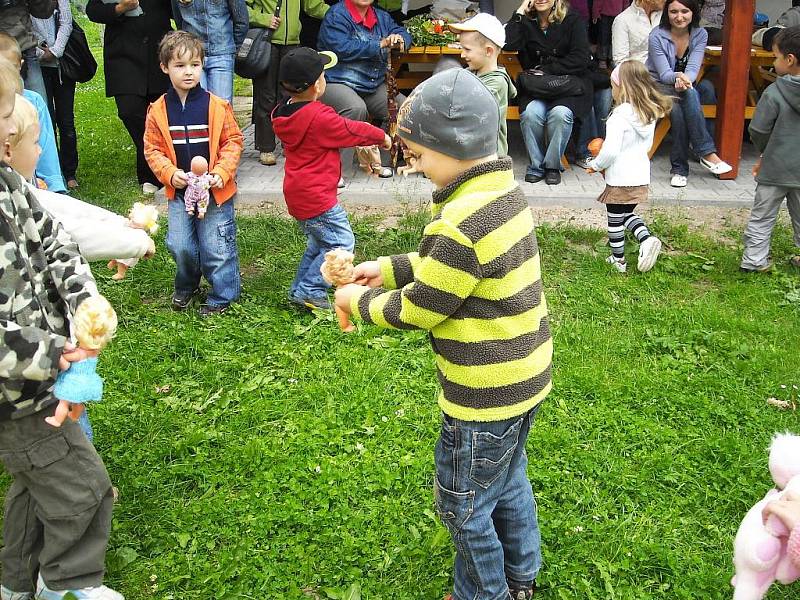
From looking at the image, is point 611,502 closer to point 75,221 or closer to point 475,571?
point 475,571

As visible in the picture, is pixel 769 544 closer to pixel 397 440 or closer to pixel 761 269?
pixel 397 440

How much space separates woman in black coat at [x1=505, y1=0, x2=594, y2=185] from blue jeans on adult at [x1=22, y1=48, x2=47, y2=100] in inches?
167

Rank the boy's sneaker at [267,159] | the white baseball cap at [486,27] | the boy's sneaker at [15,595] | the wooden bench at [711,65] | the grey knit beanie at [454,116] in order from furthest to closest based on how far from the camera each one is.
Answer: the boy's sneaker at [267,159], the wooden bench at [711,65], the white baseball cap at [486,27], the boy's sneaker at [15,595], the grey knit beanie at [454,116]

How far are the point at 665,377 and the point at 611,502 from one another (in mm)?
1120

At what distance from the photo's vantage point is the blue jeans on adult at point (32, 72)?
22.2 ft

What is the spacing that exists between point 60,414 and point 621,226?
4304mm

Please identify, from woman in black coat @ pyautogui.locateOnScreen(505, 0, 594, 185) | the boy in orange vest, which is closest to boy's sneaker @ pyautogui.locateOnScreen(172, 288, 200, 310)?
the boy in orange vest

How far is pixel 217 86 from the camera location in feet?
23.2

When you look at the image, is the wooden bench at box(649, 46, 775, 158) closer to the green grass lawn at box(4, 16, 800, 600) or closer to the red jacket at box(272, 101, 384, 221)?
the green grass lawn at box(4, 16, 800, 600)

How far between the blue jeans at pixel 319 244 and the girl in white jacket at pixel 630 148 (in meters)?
1.86

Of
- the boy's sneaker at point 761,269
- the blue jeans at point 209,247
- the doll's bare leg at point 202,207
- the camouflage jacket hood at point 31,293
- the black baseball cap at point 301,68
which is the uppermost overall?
the black baseball cap at point 301,68

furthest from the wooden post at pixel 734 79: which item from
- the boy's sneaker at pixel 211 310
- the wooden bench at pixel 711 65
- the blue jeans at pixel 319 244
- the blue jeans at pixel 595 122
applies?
the boy's sneaker at pixel 211 310

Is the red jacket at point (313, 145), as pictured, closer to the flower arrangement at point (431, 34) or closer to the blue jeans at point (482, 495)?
the blue jeans at point (482, 495)

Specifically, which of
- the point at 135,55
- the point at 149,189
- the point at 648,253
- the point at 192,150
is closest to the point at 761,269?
the point at 648,253
